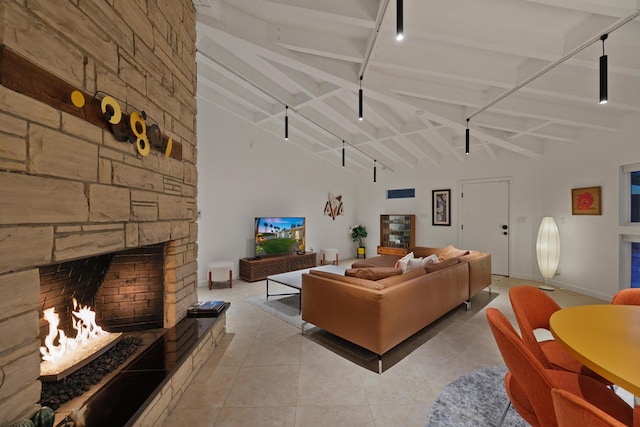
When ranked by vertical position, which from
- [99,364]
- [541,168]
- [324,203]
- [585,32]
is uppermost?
[585,32]

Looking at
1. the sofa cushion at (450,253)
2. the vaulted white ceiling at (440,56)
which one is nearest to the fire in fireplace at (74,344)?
the vaulted white ceiling at (440,56)

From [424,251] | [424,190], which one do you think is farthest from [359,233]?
[424,251]

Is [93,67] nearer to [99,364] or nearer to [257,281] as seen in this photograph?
[99,364]

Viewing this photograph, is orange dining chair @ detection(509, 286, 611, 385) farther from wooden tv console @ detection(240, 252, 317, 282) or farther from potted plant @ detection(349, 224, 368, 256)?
potted plant @ detection(349, 224, 368, 256)

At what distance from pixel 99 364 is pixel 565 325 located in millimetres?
2796

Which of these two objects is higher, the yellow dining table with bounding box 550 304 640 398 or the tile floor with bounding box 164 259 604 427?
the yellow dining table with bounding box 550 304 640 398

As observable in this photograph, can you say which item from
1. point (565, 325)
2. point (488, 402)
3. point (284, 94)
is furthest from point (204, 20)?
point (488, 402)

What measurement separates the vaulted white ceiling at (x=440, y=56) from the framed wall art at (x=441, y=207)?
6.35 ft

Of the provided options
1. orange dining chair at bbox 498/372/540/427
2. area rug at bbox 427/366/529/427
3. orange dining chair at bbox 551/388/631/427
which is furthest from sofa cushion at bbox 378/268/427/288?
orange dining chair at bbox 551/388/631/427

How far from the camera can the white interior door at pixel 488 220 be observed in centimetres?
567

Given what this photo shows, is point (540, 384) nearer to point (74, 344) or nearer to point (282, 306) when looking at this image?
point (74, 344)

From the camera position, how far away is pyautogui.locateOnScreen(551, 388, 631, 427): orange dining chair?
773mm

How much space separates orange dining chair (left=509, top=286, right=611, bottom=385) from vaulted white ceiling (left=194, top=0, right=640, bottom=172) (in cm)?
210

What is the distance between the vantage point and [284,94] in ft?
14.6
